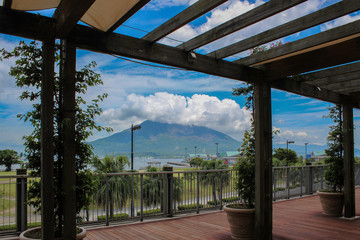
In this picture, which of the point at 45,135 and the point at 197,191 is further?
the point at 197,191

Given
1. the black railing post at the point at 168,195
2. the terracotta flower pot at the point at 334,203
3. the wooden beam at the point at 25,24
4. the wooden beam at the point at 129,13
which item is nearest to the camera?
the wooden beam at the point at 129,13

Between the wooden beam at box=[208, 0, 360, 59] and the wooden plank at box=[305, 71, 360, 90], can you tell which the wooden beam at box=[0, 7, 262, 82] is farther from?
the wooden plank at box=[305, 71, 360, 90]

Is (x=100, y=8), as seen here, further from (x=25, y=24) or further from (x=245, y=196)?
(x=245, y=196)

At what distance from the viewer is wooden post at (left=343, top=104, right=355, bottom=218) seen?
18.7 feet

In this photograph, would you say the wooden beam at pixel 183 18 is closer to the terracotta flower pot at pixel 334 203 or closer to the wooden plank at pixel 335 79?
the wooden plank at pixel 335 79

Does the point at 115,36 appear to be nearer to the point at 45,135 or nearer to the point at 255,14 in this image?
the point at 45,135

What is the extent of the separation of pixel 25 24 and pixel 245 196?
362cm

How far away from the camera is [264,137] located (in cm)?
420

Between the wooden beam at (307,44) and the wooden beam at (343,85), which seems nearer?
the wooden beam at (307,44)

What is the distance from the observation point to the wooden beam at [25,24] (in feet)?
8.21

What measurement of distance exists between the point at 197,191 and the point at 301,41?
12.3 ft

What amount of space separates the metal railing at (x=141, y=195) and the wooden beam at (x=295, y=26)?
7.20ft

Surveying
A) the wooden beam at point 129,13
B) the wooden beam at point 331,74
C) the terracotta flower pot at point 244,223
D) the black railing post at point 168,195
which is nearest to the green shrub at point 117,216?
the black railing post at point 168,195

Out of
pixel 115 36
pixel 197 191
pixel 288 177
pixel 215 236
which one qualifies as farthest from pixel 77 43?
pixel 288 177
